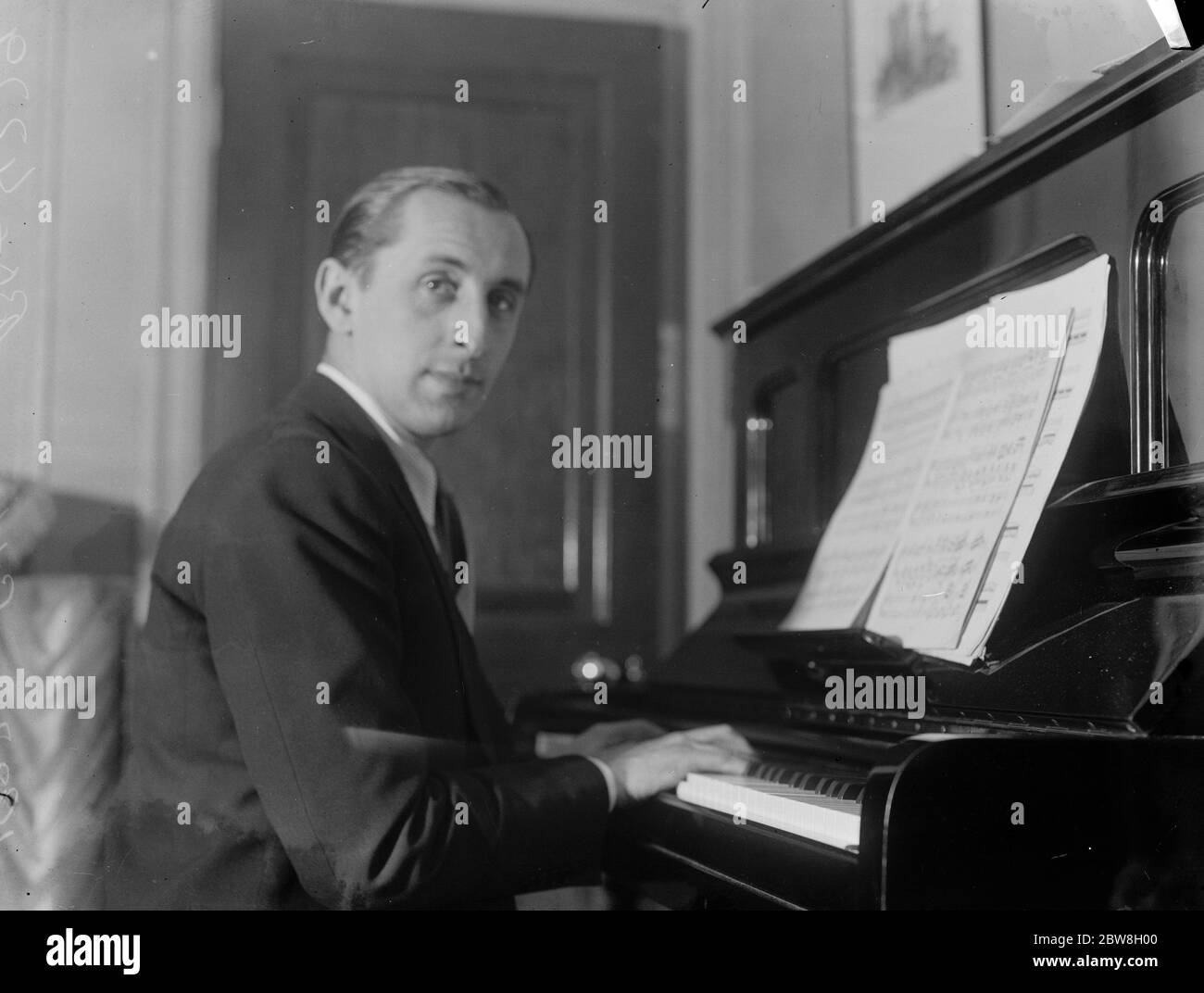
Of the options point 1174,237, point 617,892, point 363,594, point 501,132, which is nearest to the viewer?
point 1174,237

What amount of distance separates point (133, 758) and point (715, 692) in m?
0.79

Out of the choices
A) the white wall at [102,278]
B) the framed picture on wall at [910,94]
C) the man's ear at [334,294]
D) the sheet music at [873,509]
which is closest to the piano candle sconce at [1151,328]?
the sheet music at [873,509]

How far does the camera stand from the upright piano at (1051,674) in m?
1.11

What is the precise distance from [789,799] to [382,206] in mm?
877

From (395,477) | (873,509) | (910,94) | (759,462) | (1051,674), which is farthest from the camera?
(759,462)

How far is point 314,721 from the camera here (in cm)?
130

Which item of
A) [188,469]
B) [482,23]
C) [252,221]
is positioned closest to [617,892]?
[188,469]

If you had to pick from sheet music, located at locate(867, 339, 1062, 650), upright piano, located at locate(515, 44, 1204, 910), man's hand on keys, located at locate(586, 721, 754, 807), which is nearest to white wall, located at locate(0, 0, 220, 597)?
man's hand on keys, located at locate(586, 721, 754, 807)

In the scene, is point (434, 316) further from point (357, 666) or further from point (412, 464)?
point (357, 666)

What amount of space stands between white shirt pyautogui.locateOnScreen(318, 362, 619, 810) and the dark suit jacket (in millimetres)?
13

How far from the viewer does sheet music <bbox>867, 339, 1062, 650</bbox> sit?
130 centimetres

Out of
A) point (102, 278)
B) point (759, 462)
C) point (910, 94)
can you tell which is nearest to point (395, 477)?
point (102, 278)

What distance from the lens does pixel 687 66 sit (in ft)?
5.44

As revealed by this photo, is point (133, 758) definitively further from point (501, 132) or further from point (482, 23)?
point (482, 23)
